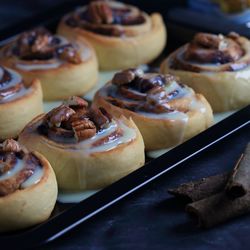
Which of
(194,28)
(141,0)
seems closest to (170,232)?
(194,28)

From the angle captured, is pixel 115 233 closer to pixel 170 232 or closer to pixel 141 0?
pixel 170 232

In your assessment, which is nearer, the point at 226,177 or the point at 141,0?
the point at 226,177

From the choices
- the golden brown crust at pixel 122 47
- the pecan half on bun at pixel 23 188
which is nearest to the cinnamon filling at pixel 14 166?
the pecan half on bun at pixel 23 188

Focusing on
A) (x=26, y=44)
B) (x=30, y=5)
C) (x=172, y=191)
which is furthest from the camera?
(x=30, y=5)

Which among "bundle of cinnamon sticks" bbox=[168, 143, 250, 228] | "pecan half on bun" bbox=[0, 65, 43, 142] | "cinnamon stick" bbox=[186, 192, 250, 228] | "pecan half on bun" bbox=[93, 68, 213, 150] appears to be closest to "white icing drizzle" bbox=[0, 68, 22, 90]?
"pecan half on bun" bbox=[0, 65, 43, 142]

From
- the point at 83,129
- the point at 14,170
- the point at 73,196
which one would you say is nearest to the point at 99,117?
the point at 83,129

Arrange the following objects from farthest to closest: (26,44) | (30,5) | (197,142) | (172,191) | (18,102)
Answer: (30,5)
(26,44)
(18,102)
(197,142)
(172,191)
